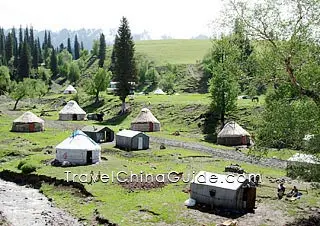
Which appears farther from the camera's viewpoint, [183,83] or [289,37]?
[183,83]

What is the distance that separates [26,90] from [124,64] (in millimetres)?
28740

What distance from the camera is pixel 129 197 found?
1310 inches

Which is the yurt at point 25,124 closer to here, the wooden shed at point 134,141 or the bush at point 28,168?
the wooden shed at point 134,141

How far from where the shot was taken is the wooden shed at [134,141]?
5294 cm

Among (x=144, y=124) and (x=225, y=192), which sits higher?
(x=144, y=124)

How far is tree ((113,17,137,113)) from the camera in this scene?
278 ft

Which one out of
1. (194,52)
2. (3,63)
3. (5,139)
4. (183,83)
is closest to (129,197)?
(5,139)

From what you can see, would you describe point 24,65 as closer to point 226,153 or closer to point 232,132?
point 232,132

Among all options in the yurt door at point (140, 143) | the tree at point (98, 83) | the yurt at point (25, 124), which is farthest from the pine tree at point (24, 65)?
the yurt door at point (140, 143)

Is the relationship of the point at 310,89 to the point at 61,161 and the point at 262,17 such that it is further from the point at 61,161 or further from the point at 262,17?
the point at 61,161

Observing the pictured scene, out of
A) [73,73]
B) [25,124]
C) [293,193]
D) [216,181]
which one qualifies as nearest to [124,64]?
[25,124]

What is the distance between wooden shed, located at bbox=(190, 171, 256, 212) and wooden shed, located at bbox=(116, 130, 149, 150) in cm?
2139

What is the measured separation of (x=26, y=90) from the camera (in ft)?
333

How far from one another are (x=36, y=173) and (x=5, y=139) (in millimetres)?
20341
